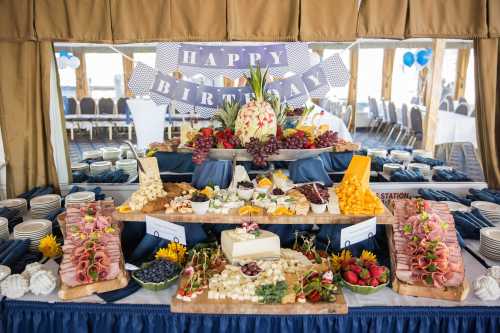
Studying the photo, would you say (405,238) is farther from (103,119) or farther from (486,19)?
(103,119)

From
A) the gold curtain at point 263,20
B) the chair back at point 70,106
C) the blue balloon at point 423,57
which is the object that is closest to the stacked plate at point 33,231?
the gold curtain at point 263,20

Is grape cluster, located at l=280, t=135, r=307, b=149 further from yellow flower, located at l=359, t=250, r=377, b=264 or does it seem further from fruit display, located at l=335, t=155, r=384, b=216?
yellow flower, located at l=359, t=250, r=377, b=264

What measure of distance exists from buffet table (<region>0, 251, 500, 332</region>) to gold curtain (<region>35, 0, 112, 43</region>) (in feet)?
5.48

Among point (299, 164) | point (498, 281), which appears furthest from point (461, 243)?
point (299, 164)

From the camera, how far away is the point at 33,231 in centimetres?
228

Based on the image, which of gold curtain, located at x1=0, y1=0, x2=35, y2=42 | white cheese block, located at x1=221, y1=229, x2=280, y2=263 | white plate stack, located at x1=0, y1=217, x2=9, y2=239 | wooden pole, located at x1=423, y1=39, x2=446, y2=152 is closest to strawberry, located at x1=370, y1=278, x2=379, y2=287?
white cheese block, located at x1=221, y1=229, x2=280, y2=263

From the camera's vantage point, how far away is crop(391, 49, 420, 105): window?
36.6ft

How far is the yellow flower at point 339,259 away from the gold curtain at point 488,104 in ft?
5.43

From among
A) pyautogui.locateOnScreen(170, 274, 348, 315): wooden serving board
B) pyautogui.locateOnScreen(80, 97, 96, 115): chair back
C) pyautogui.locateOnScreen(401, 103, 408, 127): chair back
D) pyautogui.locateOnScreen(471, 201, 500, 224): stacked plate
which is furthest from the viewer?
pyautogui.locateOnScreen(80, 97, 96, 115): chair back

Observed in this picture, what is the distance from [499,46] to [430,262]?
1.91m

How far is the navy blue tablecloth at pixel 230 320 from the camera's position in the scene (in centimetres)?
179

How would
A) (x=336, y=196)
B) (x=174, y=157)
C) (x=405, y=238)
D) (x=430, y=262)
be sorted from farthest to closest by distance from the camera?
(x=174, y=157), (x=336, y=196), (x=405, y=238), (x=430, y=262)

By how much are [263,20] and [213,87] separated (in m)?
0.61

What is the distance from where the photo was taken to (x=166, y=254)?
2.08 meters
